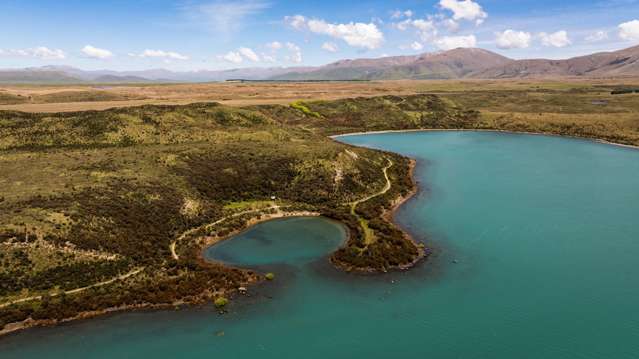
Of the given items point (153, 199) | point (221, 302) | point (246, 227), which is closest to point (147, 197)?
point (153, 199)

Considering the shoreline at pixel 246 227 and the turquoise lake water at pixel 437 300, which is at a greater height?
the shoreline at pixel 246 227

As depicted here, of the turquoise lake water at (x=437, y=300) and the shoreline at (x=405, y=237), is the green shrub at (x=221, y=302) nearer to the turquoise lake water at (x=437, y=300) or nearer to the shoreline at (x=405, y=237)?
the turquoise lake water at (x=437, y=300)

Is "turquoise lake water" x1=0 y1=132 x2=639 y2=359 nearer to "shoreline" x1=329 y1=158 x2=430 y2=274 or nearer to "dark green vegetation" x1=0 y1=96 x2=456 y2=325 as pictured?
"shoreline" x1=329 y1=158 x2=430 y2=274

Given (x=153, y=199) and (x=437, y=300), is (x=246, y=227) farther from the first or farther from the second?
(x=437, y=300)

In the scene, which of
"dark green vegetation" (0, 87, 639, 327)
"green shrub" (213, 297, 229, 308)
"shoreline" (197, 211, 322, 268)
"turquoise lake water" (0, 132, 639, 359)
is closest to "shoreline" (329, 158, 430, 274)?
"dark green vegetation" (0, 87, 639, 327)

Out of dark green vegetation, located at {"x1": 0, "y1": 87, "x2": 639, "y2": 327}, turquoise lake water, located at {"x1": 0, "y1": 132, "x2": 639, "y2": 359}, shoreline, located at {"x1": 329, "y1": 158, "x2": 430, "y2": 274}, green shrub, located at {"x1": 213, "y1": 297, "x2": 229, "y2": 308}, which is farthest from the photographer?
shoreline, located at {"x1": 329, "y1": 158, "x2": 430, "y2": 274}

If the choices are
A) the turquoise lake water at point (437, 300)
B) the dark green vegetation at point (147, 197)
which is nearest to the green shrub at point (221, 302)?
the turquoise lake water at point (437, 300)

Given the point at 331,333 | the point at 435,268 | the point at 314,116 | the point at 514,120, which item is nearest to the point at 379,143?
the point at 314,116
